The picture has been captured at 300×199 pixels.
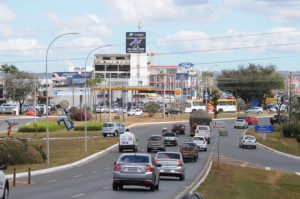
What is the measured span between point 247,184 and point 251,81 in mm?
133710

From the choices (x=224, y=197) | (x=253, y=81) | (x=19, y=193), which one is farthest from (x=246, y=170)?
(x=253, y=81)

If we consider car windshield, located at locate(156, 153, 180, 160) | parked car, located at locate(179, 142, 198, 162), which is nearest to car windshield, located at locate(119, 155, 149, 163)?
car windshield, located at locate(156, 153, 180, 160)

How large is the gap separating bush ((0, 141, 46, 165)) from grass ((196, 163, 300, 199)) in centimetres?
1391

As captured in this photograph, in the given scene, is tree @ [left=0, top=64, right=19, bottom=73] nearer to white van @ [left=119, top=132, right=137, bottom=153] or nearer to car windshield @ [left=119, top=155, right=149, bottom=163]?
white van @ [left=119, top=132, right=137, bottom=153]

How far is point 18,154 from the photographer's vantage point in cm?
4169

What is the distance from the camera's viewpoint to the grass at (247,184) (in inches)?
1013

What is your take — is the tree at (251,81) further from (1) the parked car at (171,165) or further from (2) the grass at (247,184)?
(1) the parked car at (171,165)

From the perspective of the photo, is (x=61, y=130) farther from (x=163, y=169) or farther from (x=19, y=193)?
(x=19, y=193)

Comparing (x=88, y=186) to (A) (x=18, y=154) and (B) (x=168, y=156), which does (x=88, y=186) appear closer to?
(B) (x=168, y=156)

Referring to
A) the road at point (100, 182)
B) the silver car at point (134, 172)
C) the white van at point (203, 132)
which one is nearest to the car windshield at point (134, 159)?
the silver car at point (134, 172)

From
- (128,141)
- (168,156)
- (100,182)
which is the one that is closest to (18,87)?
(128,141)

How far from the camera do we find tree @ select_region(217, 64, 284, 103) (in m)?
161

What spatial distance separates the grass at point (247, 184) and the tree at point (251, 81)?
12035cm

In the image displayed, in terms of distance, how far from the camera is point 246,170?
41.3 meters
